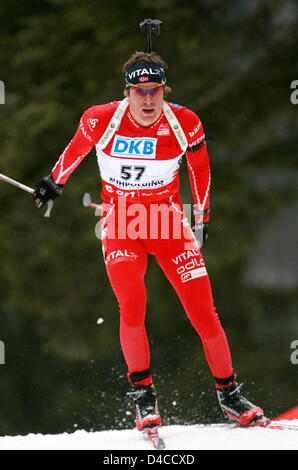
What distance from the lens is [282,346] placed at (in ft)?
33.9

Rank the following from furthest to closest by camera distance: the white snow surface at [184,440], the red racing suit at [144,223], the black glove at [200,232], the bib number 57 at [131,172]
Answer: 1. the black glove at [200,232]
2. the bib number 57 at [131,172]
3. the red racing suit at [144,223]
4. the white snow surface at [184,440]

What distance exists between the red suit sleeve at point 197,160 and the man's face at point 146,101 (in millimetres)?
190

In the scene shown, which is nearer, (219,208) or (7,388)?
(219,208)

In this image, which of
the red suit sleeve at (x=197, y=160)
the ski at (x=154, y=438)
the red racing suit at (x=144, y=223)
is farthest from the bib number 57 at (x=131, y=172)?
the ski at (x=154, y=438)

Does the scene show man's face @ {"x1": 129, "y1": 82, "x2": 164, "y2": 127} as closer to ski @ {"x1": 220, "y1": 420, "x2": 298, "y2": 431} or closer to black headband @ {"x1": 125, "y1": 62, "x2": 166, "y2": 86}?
black headband @ {"x1": 125, "y1": 62, "x2": 166, "y2": 86}

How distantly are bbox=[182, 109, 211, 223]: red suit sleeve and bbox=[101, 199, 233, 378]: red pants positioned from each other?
227 mm

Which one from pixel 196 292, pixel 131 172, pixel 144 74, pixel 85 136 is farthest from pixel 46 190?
pixel 196 292

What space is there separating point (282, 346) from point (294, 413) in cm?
538

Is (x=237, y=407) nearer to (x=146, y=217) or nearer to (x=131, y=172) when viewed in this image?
(x=146, y=217)

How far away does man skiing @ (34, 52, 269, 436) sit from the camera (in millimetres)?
4090

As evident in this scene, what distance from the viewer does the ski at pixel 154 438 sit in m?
3.90

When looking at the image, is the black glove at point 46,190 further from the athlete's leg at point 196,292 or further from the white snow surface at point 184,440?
the white snow surface at point 184,440

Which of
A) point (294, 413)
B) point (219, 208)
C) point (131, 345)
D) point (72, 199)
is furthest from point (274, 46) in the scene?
point (131, 345)

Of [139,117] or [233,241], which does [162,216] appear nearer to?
[139,117]
